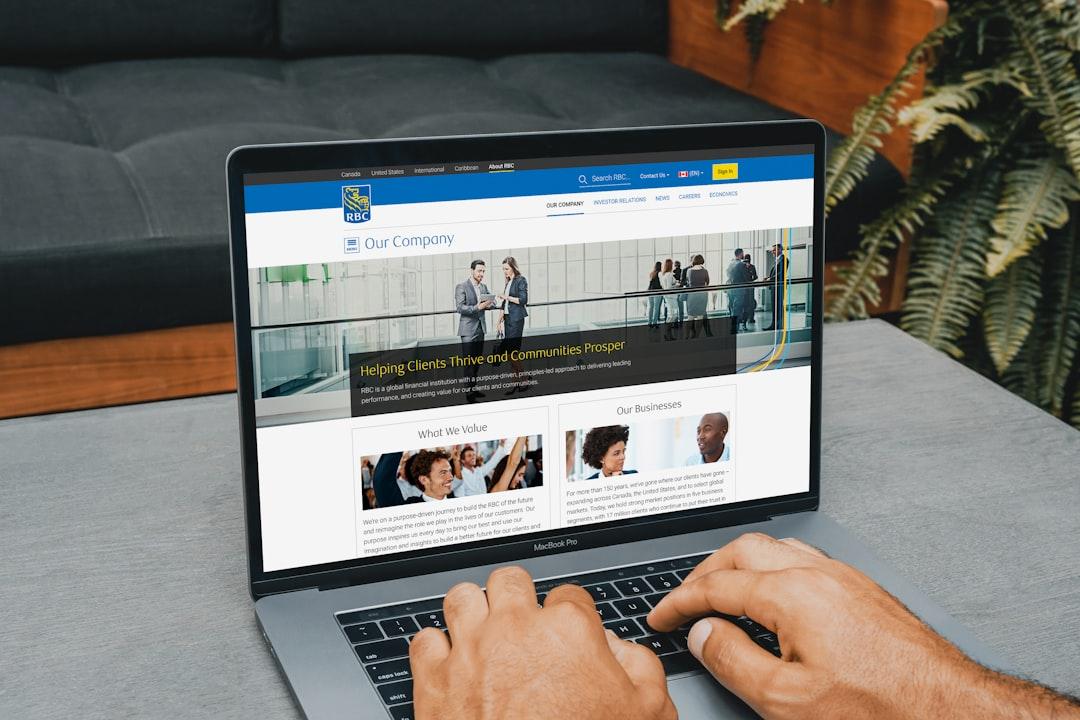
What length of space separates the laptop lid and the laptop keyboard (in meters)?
0.04

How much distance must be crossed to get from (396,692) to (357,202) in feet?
0.93

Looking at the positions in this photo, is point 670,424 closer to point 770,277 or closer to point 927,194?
point 770,277

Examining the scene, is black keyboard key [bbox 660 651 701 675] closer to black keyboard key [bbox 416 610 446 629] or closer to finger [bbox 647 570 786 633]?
finger [bbox 647 570 786 633]

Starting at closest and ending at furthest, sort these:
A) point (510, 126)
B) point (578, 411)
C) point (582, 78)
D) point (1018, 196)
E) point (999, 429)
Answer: point (578, 411) → point (999, 429) → point (1018, 196) → point (510, 126) → point (582, 78)

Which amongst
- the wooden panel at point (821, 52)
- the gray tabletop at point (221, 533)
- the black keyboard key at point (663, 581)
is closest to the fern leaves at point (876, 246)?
the wooden panel at point (821, 52)

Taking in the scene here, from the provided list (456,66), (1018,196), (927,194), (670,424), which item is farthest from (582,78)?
(670,424)

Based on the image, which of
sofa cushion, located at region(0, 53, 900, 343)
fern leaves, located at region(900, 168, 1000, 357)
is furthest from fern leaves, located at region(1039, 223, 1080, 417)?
sofa cushion, located at region(0, 53, 900, 343)

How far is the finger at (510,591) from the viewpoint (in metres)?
0.60

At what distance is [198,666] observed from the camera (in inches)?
24.4

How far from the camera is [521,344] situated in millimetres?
686

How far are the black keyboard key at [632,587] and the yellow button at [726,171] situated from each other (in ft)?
0.88

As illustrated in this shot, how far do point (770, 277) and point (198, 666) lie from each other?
437 mm

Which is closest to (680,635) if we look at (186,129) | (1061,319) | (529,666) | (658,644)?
(658,644)

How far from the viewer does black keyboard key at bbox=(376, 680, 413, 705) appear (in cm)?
57
